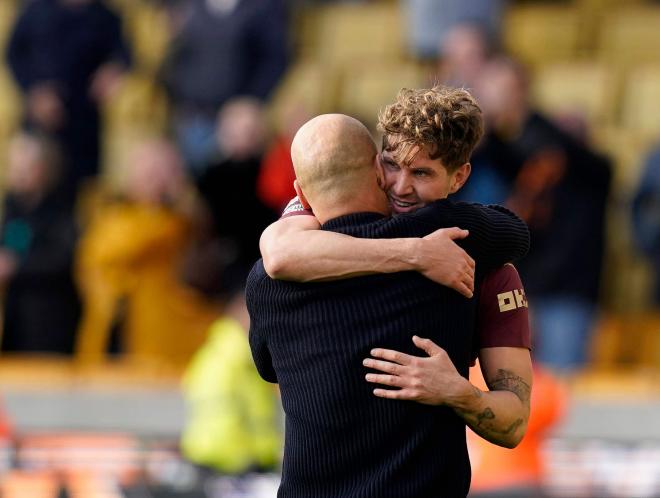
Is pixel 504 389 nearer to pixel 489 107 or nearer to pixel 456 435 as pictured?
pixel 456 435

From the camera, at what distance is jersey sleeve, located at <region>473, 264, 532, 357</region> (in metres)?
3.59

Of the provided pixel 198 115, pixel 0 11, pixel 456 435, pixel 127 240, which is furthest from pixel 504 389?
pixel 0 11

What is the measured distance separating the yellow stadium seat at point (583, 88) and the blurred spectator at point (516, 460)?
A: 15.0 feet

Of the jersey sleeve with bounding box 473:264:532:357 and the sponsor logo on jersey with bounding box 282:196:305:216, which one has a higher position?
the sponsor logo on jersey with bounding box 282:196:305:216

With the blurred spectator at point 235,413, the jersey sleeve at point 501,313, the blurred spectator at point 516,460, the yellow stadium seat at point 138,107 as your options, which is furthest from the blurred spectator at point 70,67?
the jersey sleeve at point 501,313

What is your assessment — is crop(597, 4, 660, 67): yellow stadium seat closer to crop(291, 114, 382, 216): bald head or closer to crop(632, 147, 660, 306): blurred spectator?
crop(632, 147, 660, 306): blurred spectator

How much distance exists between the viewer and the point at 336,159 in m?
3.42

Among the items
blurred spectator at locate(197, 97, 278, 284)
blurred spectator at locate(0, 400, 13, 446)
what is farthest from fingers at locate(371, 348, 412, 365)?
blurred spectator at locate(197, 97, 278, 284)

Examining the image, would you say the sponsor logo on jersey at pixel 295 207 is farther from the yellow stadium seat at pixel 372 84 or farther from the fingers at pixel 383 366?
the yellow stadium seat at pixel 372 84

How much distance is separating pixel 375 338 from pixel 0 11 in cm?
1066

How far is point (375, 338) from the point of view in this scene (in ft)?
11.3

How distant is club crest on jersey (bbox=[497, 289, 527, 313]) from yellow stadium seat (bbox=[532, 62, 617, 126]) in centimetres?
788

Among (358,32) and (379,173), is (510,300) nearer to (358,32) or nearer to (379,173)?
(379,173)

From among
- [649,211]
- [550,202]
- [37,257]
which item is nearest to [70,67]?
[37,257]
